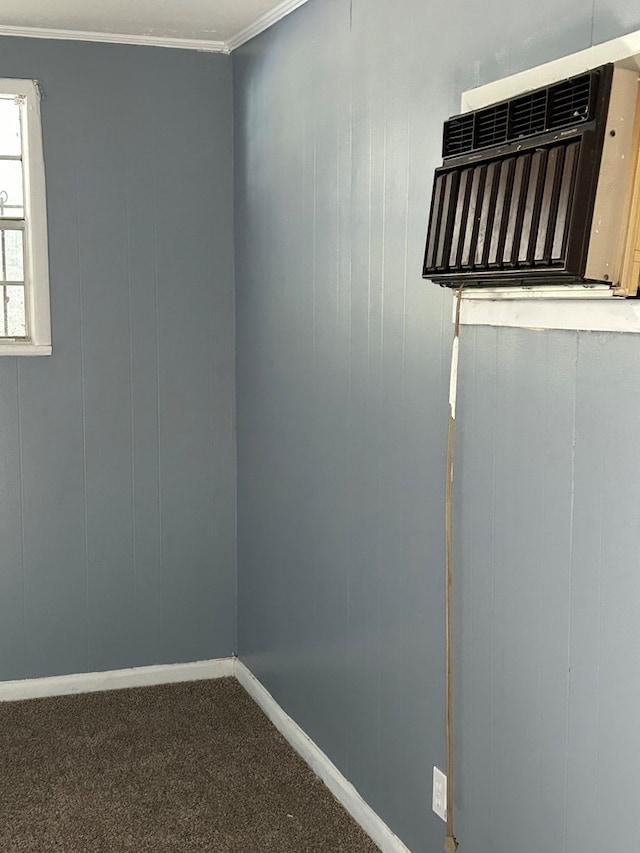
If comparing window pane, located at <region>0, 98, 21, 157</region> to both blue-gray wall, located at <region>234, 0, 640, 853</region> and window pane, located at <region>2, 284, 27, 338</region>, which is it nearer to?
window pane, located at <region>2, 284, 27, 338</region>

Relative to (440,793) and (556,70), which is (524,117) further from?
(440,793)

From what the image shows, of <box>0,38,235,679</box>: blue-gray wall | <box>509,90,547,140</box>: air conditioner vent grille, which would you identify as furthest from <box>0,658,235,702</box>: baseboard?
<box>509,90,547,140</box>: air conditioner vent grille

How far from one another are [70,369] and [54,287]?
31 cm

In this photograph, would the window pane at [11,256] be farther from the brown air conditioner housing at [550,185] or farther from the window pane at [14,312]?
the brown air conditioner housing at [550,185]

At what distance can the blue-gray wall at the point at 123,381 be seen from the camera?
3.85 m

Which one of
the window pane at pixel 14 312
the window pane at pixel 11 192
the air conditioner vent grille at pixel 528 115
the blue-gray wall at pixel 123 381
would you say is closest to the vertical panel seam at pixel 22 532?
the blue-gray wall at pixel 123 381

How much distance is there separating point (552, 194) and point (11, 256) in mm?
2625

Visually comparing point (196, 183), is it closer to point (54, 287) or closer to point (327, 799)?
point (54, 287)

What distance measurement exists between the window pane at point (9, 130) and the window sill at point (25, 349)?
72 centimetres

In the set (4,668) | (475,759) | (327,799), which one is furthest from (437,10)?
(4,668)

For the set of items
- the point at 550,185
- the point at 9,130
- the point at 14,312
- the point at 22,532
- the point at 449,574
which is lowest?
the point at 22,532

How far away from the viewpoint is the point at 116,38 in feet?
12.5

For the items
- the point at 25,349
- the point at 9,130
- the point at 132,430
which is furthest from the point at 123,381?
the point at 9,130

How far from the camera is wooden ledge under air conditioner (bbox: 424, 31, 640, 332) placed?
5.68ft
